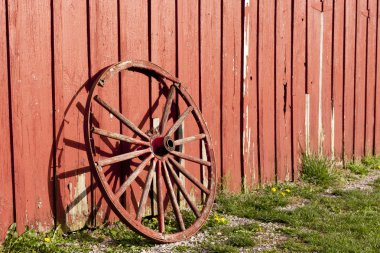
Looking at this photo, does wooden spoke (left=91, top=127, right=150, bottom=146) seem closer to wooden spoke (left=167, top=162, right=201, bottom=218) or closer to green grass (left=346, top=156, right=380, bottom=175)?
wooden spoke (left=167, top=162, right=201, bottom=218)

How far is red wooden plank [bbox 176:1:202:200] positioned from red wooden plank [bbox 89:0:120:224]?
0.77 metres

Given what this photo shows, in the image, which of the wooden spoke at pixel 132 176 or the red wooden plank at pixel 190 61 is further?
the red wooden plank at pixel 190 61

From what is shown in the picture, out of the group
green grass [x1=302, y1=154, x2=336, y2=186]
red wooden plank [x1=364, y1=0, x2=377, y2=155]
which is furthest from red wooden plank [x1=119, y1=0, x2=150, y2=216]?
red wooden plank [x1=364, y1=0, x2=377, y2=155]

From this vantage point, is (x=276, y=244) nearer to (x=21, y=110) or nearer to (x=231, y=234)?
(x=231, y=234)

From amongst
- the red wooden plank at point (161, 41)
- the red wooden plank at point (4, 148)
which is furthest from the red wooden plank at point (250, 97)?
the red wooden plank at point (4, 148)

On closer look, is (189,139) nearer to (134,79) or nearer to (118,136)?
(134,79)

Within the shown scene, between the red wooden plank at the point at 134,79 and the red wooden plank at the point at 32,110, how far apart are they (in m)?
0.71

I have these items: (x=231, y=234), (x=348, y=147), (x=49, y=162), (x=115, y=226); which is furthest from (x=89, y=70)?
(x=348, y=147)

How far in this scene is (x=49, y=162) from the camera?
14.1 feet

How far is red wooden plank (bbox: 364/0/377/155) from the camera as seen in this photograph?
27.1ft

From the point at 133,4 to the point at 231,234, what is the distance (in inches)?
81.2

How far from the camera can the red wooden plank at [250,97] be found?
6047mm

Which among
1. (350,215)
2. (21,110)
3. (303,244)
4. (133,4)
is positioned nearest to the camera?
(21,110)

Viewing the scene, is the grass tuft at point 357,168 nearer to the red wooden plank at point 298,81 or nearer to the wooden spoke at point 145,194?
the red wooden plank at point 298,81
